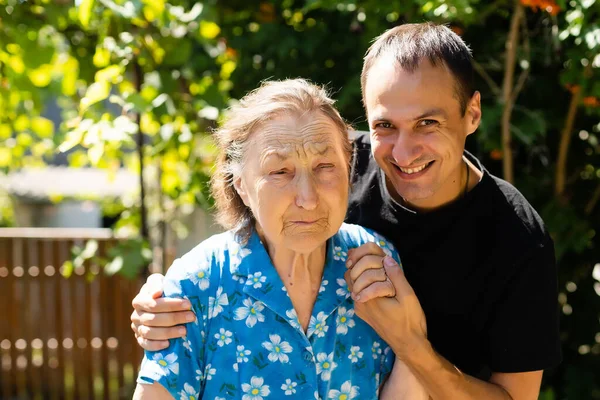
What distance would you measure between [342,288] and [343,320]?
9 cm

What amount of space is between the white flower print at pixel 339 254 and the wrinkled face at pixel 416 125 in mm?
258

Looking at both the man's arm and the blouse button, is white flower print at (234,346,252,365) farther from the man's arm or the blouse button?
the man's arm

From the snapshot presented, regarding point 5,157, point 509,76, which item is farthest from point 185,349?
point 5,157

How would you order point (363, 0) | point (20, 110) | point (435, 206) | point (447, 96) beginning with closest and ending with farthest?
1. point (447, 96)
2. point (435, 206)
3. point (363, 0)
4. point (20, 110)

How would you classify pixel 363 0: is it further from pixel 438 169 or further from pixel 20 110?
pixel 20 110

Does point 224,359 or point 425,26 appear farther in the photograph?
point 425,26

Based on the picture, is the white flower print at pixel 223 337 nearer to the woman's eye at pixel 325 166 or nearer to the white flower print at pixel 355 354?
the white flower print at pixel 355 354

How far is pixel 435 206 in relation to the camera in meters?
2.14

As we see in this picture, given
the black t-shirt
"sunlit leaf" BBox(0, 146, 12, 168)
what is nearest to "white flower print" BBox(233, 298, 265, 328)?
the black t-shirt

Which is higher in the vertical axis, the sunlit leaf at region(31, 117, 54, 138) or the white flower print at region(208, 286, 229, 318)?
the sunlit leaf at region(31, 117, 54, 138)

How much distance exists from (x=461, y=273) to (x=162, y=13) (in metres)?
1.97

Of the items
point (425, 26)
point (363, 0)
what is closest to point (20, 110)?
point (363, 0)

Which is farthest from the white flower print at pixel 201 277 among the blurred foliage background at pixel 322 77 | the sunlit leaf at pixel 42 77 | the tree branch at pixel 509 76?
the sunlit leaf at pixel 42 77

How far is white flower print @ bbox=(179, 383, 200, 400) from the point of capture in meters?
1.74
